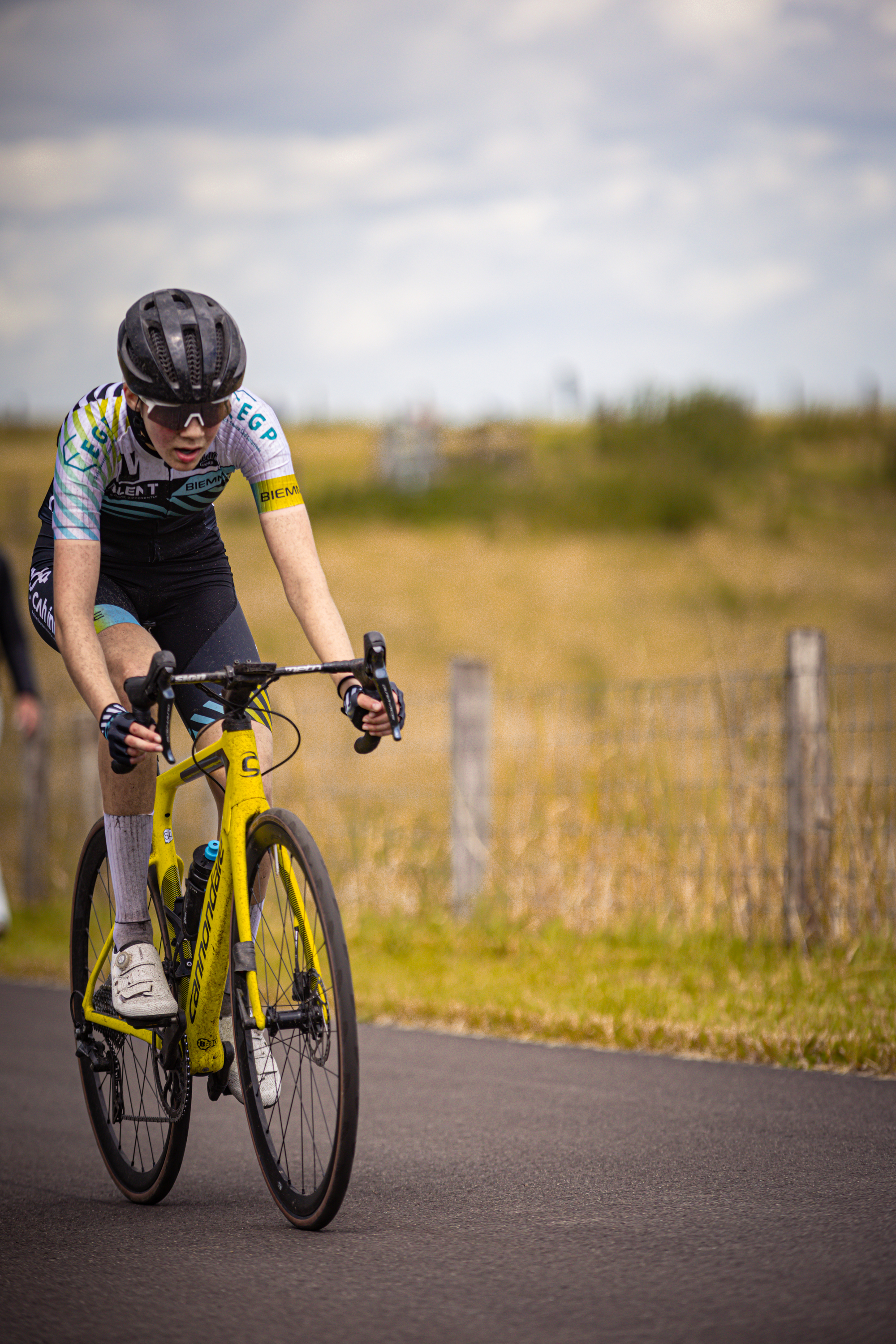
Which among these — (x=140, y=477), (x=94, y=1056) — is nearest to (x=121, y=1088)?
(x=94, y=1056)

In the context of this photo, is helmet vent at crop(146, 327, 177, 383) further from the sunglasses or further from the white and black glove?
the white and black glove

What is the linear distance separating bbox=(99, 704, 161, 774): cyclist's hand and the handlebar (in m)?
0.03

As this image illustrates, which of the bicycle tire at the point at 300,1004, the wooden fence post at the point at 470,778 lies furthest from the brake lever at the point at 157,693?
the wooden fence post at the point at 470,778

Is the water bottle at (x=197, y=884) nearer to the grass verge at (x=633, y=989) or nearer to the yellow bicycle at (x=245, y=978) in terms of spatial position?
A: the yellow bicycle at (x=245, y=978)

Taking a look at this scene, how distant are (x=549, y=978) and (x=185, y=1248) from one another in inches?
163

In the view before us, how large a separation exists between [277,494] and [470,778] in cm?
567

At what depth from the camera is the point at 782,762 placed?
26.2 ft

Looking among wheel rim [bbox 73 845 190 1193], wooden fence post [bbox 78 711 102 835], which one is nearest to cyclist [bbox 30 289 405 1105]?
wheel rim [bbox 73 845 190 1193]

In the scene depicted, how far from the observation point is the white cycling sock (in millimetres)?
4117

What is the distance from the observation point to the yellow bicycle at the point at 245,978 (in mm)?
3439

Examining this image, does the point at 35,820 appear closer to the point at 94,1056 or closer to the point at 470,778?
the point at 470,778

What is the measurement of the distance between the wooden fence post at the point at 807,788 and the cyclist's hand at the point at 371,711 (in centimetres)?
455

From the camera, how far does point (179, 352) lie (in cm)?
369

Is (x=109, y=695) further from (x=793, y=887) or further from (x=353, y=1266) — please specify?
(x=793, y=887)
